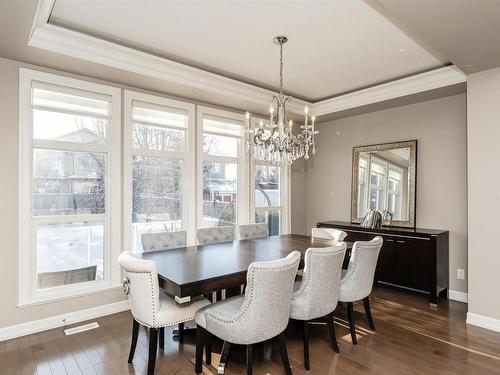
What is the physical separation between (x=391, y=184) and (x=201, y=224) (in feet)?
9.41

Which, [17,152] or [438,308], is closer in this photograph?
[17,152]

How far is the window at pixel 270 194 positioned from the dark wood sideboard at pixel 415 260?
5.22 ft

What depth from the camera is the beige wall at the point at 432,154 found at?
4.04 m

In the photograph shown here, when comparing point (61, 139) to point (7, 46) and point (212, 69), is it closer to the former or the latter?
point (7, 46)

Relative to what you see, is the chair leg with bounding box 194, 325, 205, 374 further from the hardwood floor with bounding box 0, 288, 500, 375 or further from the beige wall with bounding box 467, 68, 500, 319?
the beige wall with bounding box 467, 68, 500, 319

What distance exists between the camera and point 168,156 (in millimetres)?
4105

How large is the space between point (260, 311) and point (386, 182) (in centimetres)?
340

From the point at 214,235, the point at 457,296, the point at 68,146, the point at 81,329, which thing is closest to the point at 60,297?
the point at 81,329

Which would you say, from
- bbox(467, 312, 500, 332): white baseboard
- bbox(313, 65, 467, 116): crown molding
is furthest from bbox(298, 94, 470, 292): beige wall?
bbox(467, 312, 500, 332): white baseboard

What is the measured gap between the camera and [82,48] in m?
2.95

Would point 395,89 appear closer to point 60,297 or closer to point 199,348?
point 199,348

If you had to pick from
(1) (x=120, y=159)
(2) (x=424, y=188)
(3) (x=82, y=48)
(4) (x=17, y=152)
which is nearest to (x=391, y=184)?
(2) (x=424, y=188)

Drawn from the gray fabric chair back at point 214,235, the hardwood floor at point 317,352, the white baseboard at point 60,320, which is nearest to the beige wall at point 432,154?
the hardwood floor at point 317,352

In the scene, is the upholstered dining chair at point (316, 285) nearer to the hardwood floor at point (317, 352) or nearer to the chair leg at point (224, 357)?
the hardwood floor at point (317, 352)
